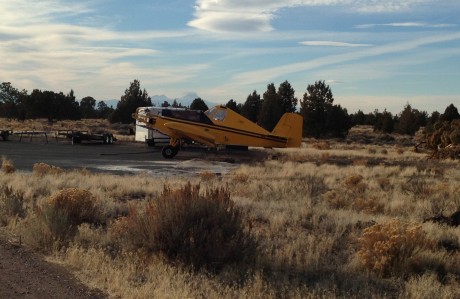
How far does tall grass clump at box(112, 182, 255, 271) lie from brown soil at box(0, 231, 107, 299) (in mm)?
1066

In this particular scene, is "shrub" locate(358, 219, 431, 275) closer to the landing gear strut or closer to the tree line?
the landing gear strut

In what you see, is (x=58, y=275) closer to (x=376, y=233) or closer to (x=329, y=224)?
(x=376, y=233)

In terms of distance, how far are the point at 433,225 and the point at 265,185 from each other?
20.9 ft

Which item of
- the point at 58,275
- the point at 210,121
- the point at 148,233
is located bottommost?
the point at 58,275

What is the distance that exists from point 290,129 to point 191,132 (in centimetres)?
614

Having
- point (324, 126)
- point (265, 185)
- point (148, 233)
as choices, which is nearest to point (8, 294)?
point (148, 233)

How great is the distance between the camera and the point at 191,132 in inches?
1000

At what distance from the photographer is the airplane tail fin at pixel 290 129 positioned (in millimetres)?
27438

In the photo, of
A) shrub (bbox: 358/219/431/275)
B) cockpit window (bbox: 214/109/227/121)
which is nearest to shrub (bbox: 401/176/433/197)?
shrub (bbox: 358/219/431/275)

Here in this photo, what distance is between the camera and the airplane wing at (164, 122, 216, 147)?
1003 inches

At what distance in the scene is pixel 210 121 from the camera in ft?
85.9

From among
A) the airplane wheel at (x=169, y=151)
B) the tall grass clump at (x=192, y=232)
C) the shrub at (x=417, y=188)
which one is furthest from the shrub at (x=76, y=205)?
the airplane wheel at (x=169, y=151)

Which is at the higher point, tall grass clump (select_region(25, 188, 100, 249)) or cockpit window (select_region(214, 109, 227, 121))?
cockpit window (select_region(214, 109, 227, 121))

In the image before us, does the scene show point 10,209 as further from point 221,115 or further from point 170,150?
point 221,115
